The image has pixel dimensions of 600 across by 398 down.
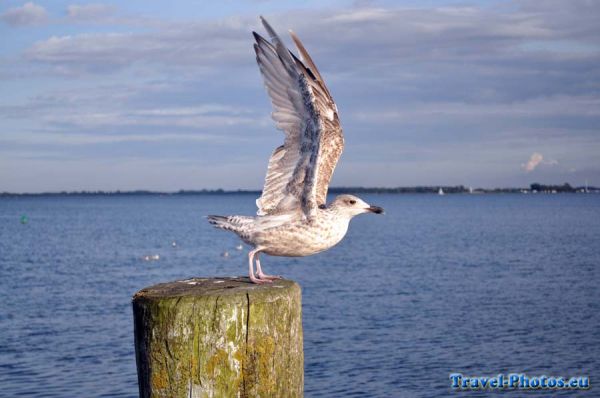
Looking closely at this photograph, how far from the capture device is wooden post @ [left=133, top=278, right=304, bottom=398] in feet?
15.7

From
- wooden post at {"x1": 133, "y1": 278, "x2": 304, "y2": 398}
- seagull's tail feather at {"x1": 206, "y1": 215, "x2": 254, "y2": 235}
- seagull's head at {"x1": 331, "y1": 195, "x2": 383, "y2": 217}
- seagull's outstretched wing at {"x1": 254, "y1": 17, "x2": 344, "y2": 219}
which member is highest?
seagull's outstretched wing at {"x1": 254, "y1": 17, "x2": 344, "y2": 219}

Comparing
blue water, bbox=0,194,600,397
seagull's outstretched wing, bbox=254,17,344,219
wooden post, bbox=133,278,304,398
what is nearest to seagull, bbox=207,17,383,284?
seagull's outstretched wing, bbox=254,17,344,219

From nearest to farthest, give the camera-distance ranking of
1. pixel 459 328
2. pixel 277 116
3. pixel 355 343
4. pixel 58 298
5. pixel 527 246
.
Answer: pixel 277 116 < pixel 355 343 < pixel 459 328 < pixel 58 298 < pixel 527 246

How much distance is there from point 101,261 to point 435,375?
37.4 m

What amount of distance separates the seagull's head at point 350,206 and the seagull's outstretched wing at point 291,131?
21 cm

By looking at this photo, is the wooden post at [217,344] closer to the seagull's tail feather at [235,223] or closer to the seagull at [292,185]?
the seagull at [292,185]

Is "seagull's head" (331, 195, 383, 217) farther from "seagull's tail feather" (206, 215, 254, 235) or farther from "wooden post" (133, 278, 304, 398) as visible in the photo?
"wooden post" (133, 278, 304, 398)

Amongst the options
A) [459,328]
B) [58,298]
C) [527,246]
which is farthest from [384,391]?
[527,246]

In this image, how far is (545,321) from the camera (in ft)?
96.9

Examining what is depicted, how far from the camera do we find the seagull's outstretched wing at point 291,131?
23.9 ft

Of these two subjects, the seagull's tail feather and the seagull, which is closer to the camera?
the seagull

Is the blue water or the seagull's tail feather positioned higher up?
the seagull's tail feather

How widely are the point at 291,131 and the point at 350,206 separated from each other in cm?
94

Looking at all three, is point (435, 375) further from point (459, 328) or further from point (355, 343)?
point (459, 328)
